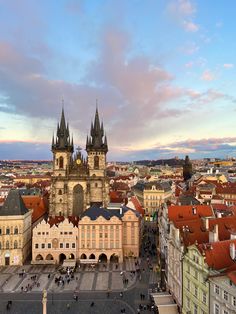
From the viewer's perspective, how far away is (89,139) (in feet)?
356

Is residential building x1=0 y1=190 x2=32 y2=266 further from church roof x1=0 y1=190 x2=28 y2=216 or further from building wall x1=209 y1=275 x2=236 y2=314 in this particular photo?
building wall x1=209 y1=275 x2=236 y2=314

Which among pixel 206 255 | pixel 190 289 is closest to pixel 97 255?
pixel 190 289

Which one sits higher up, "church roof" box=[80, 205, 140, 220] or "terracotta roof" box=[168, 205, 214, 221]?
"terracotta roof" box=[168, 205, 214, 221]

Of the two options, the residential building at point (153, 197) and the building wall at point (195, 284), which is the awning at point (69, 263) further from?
the residential building at point (153, 197)

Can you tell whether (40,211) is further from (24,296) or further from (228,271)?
(228,271)

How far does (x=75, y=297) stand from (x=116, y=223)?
24.0m

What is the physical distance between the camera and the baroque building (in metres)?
104

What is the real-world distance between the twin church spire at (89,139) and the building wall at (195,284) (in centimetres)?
6608

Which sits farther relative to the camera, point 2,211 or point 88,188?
point 88,188

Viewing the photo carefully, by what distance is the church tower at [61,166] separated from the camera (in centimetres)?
10381

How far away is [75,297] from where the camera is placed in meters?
56.3

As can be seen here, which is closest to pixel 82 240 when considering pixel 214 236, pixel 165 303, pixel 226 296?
pixel 165 303

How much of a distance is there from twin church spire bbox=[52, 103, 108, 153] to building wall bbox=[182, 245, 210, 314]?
217 feet

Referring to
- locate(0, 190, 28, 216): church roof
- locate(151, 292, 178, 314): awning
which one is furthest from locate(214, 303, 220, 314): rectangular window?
locate(0, 190, 28, 216): church roof
